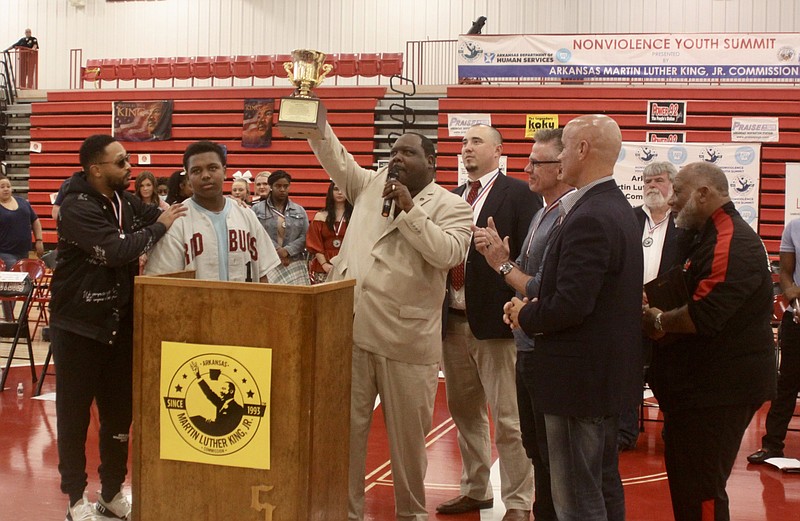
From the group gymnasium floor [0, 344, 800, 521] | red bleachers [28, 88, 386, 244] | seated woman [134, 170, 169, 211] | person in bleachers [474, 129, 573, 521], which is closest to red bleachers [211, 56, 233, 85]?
red bleachers [28, 88, 386, 244]

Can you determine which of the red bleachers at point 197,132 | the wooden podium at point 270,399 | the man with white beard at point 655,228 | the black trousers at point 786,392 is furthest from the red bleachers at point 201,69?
the wooden podium at point 270,399

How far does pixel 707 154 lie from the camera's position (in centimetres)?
1381

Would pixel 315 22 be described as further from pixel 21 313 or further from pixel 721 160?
pixel 21 313

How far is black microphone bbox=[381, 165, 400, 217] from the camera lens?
132 inches

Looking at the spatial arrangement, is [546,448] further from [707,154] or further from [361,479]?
[707,154]

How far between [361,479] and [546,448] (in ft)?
2.97

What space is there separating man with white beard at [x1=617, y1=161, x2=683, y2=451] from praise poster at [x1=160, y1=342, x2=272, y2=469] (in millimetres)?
2944

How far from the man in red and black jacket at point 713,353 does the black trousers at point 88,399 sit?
2.25m

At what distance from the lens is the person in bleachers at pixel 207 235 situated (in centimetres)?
361

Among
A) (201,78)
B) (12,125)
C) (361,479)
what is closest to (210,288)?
(361,479)

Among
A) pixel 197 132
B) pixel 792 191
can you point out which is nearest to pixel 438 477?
pixel 792 191

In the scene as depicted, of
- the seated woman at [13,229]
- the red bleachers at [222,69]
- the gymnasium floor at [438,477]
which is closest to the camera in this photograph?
the gymnasium floor at [438,477]

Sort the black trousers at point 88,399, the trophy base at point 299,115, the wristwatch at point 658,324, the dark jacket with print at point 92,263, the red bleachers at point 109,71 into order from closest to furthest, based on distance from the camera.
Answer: the wristwatch at point 658,324
the trophy base at point 299,115
the dark jacket with print at point 92,263
the black trousers at point 88,399
the red bleachers at point 109,71

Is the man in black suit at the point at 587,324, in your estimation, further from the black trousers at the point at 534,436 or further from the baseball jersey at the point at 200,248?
the baseball jersey at the point at 200,248
